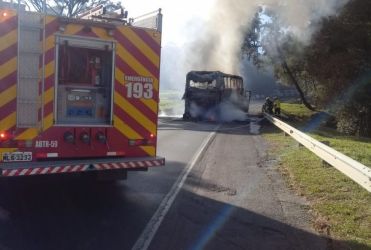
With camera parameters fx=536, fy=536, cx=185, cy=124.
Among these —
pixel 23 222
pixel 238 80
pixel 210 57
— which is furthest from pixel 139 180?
pixel 210 57

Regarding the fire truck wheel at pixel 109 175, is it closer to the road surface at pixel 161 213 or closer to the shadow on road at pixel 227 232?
the road surface at pixel 161 213

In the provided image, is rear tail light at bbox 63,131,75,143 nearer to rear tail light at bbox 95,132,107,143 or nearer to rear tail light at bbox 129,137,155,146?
rear tail light at bbox 95,132,107,143

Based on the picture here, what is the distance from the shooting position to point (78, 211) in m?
7.25

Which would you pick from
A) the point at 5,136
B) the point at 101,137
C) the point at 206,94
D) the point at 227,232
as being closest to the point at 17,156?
the point at 5,136

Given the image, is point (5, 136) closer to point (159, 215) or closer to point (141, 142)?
point (141, 142)

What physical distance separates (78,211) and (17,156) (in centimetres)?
111

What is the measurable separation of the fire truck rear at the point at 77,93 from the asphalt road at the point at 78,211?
1.82 feet

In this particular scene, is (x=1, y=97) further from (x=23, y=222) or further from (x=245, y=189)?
(x=245, y=189)

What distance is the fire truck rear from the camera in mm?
6758

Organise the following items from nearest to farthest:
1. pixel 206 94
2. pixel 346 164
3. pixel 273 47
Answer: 1. pixel 346 164
2. pixel 206 94
3. pixel 273 47

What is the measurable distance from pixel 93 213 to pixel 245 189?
3.01 m

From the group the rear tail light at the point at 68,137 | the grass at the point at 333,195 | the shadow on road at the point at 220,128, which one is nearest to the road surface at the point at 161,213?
the grass at the point at 333,195

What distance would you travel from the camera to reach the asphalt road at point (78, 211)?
588 centimetres

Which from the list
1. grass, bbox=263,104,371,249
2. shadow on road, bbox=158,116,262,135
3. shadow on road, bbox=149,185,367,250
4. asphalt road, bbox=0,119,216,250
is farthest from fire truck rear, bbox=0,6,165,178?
shadow on road, bbox=158,116,262,135
